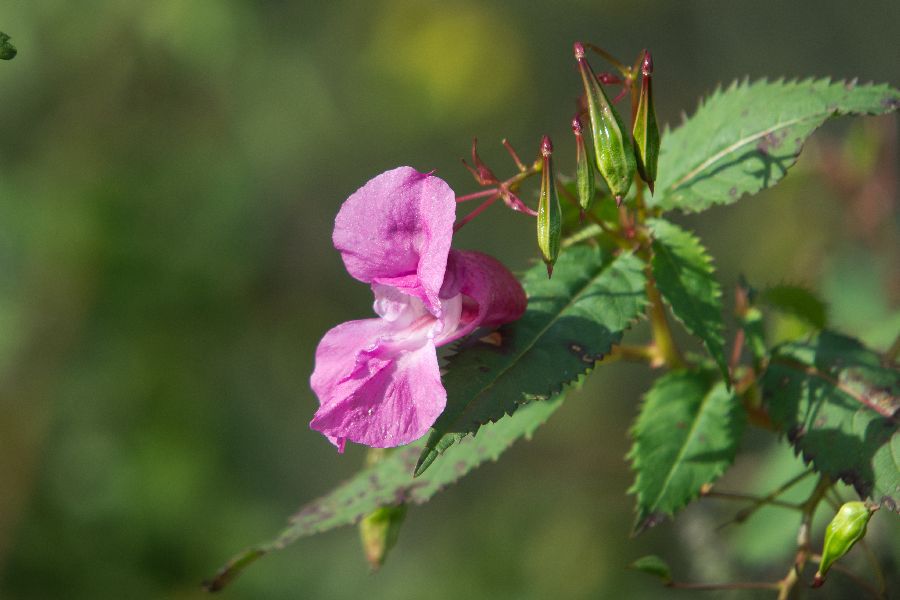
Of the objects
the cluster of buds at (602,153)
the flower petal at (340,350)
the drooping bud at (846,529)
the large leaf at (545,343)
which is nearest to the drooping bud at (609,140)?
the cluster of buds at (602,153)

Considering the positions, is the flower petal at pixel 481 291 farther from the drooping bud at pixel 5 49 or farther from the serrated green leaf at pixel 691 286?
the drooping bud at pixel 5 49

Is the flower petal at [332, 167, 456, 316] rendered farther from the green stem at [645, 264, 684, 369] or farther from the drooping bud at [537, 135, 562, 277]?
the green stem at [645, 264, 684, 369]

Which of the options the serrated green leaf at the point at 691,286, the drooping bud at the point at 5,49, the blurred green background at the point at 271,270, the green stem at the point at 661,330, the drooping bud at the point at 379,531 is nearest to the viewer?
the drooping bud at the point at 5,49

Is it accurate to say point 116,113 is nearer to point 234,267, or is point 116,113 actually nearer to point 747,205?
point 234,267

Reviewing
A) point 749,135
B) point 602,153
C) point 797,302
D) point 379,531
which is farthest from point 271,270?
point 602,153

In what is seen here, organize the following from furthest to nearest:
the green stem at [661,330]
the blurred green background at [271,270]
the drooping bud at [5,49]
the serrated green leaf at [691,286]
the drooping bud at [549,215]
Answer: the blurred green background at [271,270], the green stem at [661,330], the serrated green leaf at [691,286], the drooping bud at [549,215], the drooping bud at [5,49]

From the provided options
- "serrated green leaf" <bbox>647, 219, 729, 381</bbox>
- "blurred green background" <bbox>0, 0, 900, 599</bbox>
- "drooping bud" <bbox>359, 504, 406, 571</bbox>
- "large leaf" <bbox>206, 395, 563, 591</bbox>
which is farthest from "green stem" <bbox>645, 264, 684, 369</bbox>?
"blurred green background" <bbox>0, 0, 900, 599</bbox>

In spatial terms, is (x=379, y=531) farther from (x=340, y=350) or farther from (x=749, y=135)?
(x=749, y=135)
